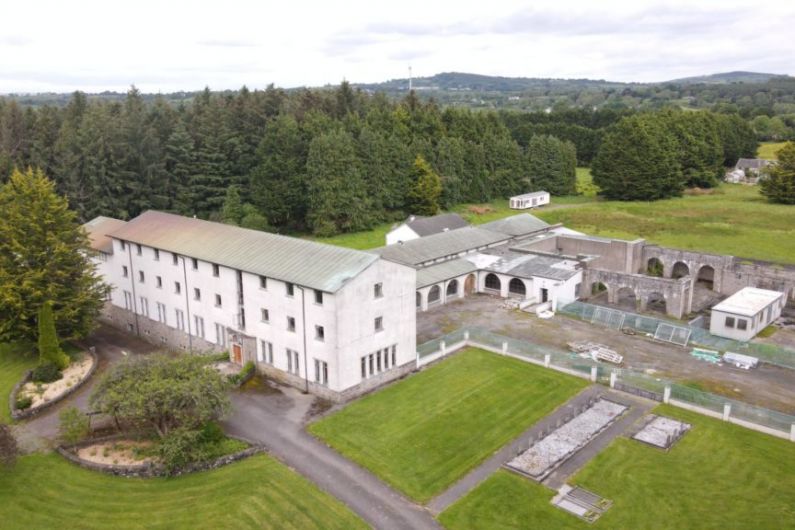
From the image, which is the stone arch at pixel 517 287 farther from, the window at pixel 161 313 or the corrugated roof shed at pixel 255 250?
the window at pixel 161 313

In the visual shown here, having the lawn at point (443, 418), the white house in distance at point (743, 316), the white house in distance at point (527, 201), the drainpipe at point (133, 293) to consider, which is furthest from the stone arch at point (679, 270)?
the drainpipe at point (133, 293)

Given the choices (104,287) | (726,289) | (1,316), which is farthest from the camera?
(726,289)

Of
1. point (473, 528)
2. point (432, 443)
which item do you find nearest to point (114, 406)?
point (432, 443)

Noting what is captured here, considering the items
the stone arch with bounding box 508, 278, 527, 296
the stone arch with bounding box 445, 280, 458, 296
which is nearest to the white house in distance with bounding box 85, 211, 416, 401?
the stone arch with bounding box 445, 280, 458, 296

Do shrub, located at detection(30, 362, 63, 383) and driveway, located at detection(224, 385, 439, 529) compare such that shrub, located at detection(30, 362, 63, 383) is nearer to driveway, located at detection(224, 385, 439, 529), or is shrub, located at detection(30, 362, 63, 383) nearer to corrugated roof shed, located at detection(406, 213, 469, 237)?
driveway, located at detection(224, 385, 439, 529)

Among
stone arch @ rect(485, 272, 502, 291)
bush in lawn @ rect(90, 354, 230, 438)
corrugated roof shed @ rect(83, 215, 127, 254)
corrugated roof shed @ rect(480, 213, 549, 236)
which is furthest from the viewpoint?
corrugated roof shed @ rect(480, 213, 549, 236)

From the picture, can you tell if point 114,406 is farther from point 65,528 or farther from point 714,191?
point 714,191
